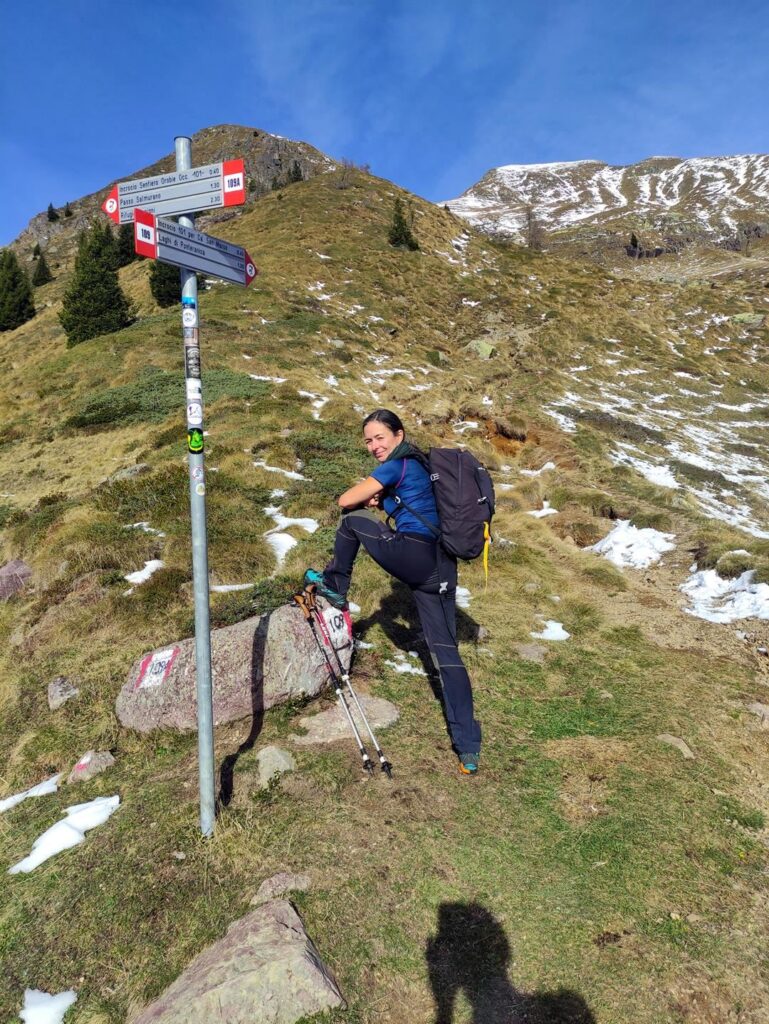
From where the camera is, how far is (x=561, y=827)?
4.23 m

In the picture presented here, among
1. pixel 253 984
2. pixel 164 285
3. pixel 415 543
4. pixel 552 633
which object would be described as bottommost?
pixel 552 633

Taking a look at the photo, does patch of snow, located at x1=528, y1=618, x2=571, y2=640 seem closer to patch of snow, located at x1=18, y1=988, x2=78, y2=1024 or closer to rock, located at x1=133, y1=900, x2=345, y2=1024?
rock, located at x1=133, y1=900, x2=345, y2=1024

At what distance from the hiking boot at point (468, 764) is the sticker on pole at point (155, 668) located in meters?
2.94

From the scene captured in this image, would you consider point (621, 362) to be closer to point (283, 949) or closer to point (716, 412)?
point (716, 412)

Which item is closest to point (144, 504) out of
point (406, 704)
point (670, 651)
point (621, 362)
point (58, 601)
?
point (58, 601)

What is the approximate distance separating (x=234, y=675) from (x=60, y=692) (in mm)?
2090

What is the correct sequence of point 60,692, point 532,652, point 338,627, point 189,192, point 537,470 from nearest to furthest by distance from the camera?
point 189,192
point 60,692
point 338,627
point 532,652
point 537,470

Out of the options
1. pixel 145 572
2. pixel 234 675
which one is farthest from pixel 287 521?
pixel 234 675

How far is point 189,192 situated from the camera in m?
3.24

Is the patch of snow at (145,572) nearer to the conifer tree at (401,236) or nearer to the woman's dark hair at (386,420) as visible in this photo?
the woman's dark hair at (386,420)

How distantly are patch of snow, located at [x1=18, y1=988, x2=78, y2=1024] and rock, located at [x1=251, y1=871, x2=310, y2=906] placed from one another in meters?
1.06

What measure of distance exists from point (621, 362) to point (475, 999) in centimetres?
3559

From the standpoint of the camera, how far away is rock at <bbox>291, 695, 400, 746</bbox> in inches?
Answer: 202

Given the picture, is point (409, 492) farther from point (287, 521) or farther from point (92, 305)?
point (92, 305)
